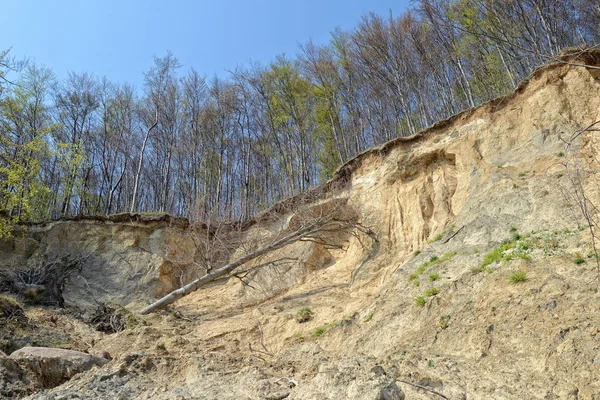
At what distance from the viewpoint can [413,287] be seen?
8.48 metres

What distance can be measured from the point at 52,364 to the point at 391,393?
5467mm

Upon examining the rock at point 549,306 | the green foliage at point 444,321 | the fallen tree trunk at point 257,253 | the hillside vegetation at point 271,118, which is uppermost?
the hillside vegetation at point 271,118

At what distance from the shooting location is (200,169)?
83.4 feet

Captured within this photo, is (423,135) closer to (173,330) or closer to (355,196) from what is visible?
(355,196)

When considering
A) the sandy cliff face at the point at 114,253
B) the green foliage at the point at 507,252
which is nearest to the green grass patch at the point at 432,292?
the green foliage at the point at 507,252

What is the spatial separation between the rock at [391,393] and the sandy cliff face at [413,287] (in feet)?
0.18

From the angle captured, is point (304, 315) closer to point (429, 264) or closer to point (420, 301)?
point (429, 264)

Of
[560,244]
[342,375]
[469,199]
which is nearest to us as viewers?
[342,375]

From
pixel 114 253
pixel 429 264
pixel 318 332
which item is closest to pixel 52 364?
pixel 318 332

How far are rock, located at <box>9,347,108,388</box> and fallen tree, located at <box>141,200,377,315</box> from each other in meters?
6.36

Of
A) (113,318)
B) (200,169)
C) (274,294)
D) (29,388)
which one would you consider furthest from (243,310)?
(200,169)

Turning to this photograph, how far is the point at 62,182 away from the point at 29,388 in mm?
22182

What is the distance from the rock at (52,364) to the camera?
627 cm

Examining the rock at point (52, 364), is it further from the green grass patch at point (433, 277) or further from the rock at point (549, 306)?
the rock at point (549, 306)
